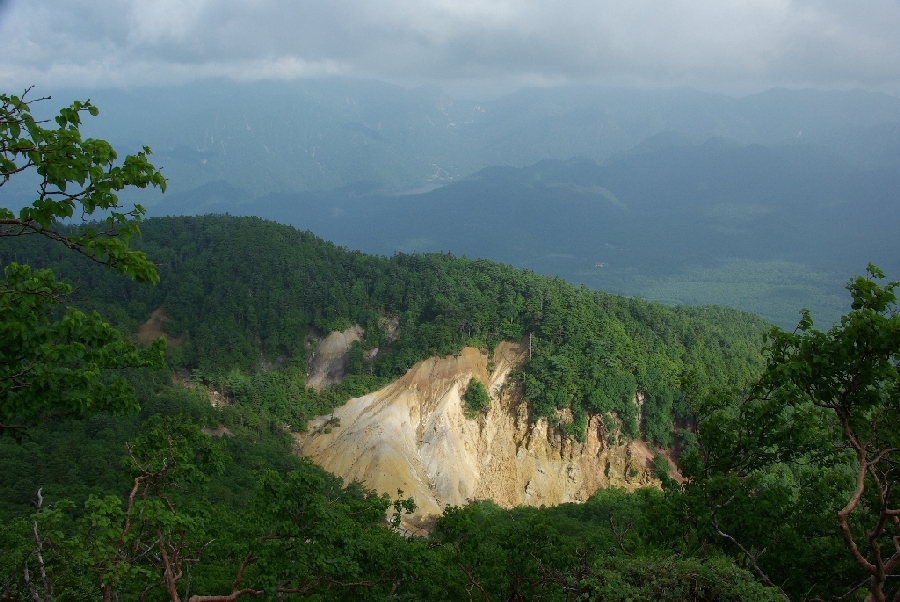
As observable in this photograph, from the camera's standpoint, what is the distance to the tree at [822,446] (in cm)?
796

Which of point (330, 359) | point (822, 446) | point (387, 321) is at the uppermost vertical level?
point (387, 321)

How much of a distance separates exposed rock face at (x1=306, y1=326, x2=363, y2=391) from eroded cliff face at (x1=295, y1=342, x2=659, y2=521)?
3666 mm

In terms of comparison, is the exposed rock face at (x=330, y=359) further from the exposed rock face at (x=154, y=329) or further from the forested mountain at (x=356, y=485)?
the exposed rock face at (x=154, y=329)

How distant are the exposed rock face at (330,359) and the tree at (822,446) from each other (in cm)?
3983

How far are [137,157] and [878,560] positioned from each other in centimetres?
896

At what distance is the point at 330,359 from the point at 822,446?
139ft

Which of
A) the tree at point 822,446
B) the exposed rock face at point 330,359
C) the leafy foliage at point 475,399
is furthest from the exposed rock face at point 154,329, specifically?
the tree at point 822,446

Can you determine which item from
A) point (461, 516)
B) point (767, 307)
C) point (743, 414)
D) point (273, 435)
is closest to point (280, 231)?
point (273, 435)

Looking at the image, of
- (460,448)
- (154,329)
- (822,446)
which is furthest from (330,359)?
(822,446)

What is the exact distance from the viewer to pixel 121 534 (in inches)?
263

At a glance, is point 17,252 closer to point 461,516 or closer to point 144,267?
point 461,516

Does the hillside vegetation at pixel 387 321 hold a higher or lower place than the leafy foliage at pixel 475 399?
higher

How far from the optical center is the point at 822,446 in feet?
36.7

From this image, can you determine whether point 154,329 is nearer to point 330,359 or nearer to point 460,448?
point 330,359
